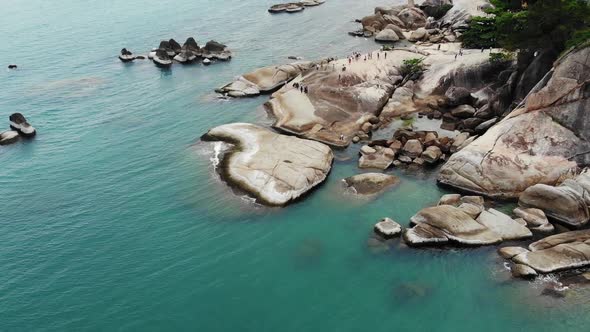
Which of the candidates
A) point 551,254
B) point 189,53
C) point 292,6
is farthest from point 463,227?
point 292,6

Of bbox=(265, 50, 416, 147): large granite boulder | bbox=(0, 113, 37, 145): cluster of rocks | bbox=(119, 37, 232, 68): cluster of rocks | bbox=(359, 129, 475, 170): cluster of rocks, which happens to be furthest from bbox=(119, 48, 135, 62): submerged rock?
bbox=(359, 129, 475, 170): cluster of rocks

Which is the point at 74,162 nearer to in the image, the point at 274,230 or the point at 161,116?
the point at 161,116

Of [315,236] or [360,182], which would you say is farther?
[360,182]

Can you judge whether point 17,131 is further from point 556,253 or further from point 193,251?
point 556,253

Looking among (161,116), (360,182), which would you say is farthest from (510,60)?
(161,116)

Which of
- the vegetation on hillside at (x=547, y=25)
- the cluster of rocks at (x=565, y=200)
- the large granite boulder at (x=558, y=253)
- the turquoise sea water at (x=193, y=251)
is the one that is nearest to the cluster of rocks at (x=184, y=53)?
the turquoise sea water at (x=193, y=251)

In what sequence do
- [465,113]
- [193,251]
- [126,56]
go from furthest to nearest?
[126,56] < [465,113] < [193,251]

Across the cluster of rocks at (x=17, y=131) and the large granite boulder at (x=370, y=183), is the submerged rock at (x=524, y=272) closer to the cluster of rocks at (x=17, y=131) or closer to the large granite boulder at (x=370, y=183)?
the large granite boulder at (x=370, y=183)

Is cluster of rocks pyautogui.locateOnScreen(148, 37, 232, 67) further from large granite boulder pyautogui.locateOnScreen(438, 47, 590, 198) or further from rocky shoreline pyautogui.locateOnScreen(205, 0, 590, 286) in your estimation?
large granite boulder pyautogui.locateOnScreen(438, 47, 590, 198)
